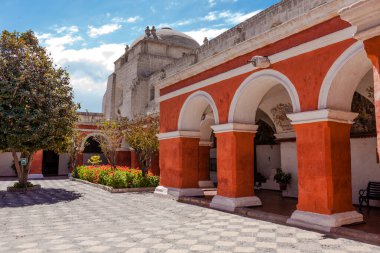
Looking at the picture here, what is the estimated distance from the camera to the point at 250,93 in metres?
8.53

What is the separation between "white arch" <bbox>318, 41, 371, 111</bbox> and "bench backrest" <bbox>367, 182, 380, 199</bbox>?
2614 mm

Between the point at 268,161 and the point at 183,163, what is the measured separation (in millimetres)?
4228

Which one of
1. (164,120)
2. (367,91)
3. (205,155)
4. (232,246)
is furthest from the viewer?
(205,155)

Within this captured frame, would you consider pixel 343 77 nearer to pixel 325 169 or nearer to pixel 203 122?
pixel 325 169

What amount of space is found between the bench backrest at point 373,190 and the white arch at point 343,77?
2.61 metres

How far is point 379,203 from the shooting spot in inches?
325

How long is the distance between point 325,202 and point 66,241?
4809 mm

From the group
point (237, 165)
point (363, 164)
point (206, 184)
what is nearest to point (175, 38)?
point (206, 184)

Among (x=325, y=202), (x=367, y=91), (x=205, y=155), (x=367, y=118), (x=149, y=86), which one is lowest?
(x=325, y=202)

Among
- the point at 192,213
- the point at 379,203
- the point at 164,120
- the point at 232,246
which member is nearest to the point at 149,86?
the point at 164,120

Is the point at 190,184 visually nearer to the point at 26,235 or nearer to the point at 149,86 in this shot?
the point at 26,235

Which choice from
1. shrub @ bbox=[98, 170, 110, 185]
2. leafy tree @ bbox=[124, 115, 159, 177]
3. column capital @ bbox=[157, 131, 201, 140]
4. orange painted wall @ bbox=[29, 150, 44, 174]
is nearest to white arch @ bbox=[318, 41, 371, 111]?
column capital @ bbox=[157, 131, 201, 140]

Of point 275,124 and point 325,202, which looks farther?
point 275,124

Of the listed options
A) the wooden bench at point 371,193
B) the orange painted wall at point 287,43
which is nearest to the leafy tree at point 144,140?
the orange painted wall at point 287,43
